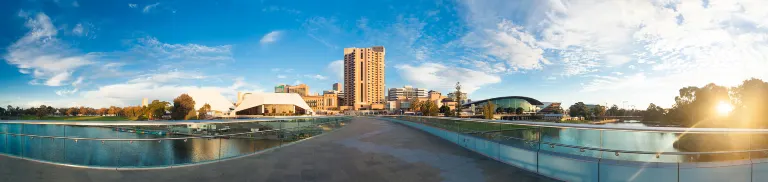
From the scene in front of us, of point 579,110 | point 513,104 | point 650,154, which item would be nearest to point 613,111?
point 579,110

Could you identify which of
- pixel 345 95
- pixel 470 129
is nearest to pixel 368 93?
pixel 345 95

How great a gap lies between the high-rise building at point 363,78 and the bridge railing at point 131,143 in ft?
493

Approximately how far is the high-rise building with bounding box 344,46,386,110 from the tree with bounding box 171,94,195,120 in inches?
3709

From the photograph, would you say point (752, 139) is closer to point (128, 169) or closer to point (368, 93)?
point (128, 169)

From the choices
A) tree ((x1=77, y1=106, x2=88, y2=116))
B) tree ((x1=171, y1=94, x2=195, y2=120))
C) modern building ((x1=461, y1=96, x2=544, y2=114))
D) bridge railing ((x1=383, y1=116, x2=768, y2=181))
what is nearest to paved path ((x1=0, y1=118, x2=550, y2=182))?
bridge railing ((x1=383, y1=116, x2=768, y2=181))

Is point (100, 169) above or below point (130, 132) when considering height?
below

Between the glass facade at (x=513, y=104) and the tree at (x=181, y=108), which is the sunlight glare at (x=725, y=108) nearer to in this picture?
the glass facade at (x=513, y=104)

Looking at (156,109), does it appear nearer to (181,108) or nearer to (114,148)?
(181,108)

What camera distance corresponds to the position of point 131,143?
6836 mm

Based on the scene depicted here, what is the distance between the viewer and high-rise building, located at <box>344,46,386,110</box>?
16650cm

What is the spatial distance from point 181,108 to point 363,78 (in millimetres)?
105996

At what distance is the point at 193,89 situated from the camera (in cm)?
10775

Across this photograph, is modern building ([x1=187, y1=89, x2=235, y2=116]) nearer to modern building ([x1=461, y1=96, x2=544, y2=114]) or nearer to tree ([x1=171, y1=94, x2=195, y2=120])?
tree ([x1=171, y1=94, x2=195, y2=120])

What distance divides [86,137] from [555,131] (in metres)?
10.7
